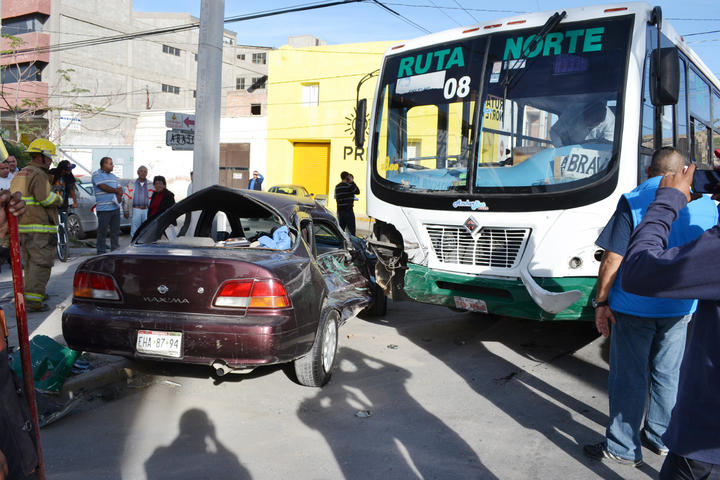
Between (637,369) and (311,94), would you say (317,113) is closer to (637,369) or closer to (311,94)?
(311,94)

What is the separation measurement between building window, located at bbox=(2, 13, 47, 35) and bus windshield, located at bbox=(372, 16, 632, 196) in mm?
38016

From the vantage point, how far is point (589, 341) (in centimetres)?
683

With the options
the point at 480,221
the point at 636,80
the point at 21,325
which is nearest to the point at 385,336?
the point at 480,221

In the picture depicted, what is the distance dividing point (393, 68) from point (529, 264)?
283 centimetres

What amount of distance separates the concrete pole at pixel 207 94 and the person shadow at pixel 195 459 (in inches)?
181

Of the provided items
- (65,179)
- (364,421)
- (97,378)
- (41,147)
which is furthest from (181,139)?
(364,421)

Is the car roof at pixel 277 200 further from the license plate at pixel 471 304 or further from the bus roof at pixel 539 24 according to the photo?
the bus roof at pixel 539 24

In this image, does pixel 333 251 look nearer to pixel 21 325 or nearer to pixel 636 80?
pixel 636 80

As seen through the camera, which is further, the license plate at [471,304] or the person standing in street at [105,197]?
the person standing in street at [105,197]

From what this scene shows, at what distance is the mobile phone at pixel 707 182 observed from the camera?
2.09 m

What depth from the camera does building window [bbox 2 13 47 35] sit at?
37.2m

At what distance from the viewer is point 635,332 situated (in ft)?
11.8

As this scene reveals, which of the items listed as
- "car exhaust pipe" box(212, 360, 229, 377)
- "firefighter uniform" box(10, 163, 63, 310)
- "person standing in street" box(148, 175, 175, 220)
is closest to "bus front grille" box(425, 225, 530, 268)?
"car exhaust pipe" box(212, 360, 229, 377)

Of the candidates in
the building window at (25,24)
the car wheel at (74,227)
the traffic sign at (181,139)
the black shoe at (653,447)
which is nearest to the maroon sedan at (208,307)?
the black shoe at (653,447)
